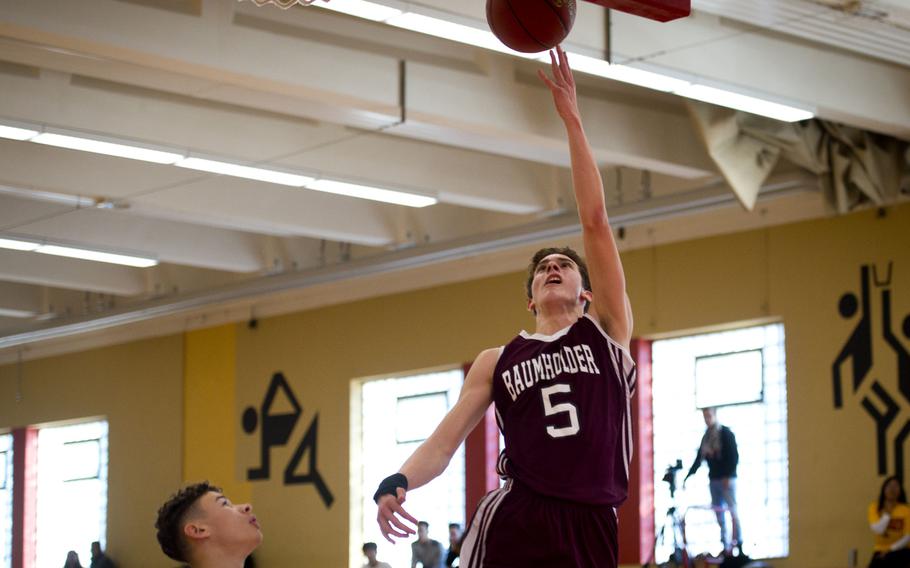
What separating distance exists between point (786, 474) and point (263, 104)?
18.9 feet

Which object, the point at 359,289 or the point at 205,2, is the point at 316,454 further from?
the point at 205,2

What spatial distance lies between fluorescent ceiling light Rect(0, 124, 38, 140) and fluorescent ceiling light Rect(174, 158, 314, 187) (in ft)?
4.56

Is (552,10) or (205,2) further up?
(205,2)

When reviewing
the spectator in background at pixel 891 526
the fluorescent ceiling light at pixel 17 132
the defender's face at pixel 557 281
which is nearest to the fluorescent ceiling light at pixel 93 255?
the fluorescent ceiling light at pixel 17 132

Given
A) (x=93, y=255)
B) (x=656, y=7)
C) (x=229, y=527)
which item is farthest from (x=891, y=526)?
(x=229, y=527)

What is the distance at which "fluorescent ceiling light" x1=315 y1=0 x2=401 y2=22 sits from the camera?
30.8ft

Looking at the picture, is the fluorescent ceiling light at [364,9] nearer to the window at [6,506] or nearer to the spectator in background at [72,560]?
the spectator in background at [72,560]

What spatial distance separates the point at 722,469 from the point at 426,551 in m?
3.59

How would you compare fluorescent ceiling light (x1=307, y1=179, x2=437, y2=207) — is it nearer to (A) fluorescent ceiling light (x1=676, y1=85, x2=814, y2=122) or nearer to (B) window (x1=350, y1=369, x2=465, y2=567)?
(B) window (x1=350, y1=369, x2=465, y2=567)

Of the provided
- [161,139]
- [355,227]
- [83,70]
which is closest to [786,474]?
[355,227]

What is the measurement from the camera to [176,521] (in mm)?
4273

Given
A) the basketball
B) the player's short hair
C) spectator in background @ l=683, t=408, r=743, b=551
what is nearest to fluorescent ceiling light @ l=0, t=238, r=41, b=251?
spectator in background @ l=683, t=408, r=743, b=551

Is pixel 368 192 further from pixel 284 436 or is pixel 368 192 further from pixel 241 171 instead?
pixel 284 436

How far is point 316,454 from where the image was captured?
17.9 meters
